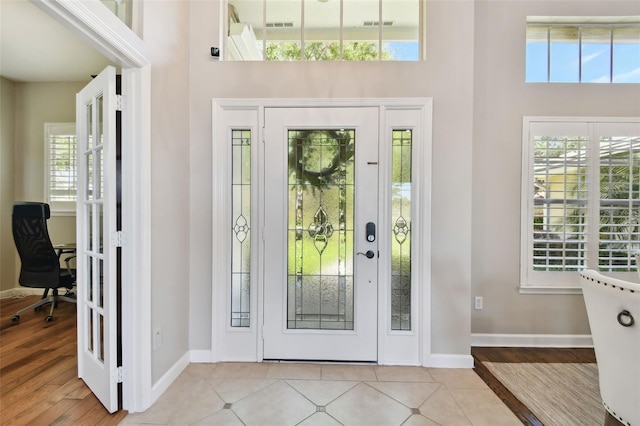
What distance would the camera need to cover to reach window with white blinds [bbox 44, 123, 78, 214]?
3.95 meters

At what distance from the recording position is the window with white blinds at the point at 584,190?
2.61 m

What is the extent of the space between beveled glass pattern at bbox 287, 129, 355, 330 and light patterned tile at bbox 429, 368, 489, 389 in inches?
30.0

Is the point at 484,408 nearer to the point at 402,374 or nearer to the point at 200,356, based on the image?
the point at 402,374

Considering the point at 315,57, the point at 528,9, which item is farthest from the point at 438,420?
the point at 528,9

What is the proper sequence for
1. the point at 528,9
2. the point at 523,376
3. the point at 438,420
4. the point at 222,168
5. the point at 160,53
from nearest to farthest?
1. the point at 438,420
2. the point at 160,53
3. the point at 523,376
4. the point at 222,168
5. the point at 528,9

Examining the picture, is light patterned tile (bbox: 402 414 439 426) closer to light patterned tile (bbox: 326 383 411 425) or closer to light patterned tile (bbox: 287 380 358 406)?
light patterned tile (bbox: 326 383 411 425)

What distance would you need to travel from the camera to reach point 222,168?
234cm

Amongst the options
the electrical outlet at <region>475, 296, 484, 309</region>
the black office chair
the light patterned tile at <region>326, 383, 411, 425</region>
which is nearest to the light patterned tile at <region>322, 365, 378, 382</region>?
the light patterned tile at <region>326, 383, 411, 425</region>

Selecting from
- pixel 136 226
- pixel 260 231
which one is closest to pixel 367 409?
pixel 260 231

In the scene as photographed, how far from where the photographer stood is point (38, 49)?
10.4ft

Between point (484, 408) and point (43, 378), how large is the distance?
3.17m

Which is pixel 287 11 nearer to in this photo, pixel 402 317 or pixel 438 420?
pixel 402 317

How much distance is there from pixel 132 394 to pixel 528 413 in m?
2.54

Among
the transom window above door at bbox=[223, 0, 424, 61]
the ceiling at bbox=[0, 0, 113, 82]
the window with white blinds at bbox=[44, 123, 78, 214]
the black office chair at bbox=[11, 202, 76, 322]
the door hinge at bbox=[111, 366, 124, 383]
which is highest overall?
the ceiling at bbox=[0, 0, 113, 82]
